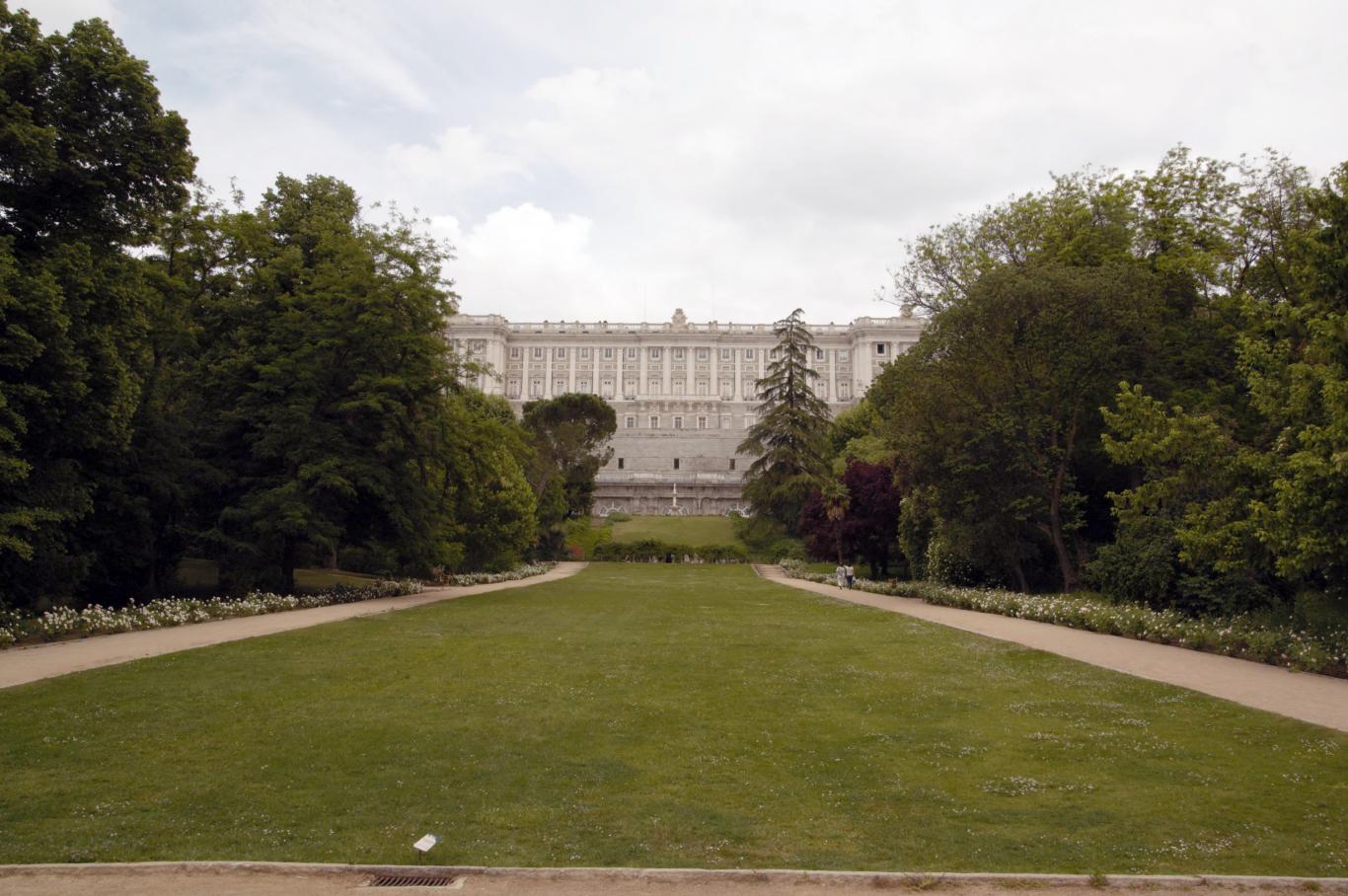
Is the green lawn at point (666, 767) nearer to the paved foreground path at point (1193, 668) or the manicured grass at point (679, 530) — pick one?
the paved foreground path at point (1193, 668)

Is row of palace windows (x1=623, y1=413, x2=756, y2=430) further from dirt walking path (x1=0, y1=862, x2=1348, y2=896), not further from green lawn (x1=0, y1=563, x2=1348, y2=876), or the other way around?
dirt walking path (x1=0, y1=862, x2=1348, y2=896)

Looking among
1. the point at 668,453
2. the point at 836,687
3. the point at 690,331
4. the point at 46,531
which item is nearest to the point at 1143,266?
the point at 836,687

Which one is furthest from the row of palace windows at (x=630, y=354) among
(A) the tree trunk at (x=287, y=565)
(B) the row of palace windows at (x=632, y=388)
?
(A) the tree trunk at (x=287, y=565)

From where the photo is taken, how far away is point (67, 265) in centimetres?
1616

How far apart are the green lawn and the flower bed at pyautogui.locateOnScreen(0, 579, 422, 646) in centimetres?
468

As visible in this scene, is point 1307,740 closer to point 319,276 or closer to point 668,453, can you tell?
point 319,276

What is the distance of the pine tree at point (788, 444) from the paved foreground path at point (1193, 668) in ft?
82.7

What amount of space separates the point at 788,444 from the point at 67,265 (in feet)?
112

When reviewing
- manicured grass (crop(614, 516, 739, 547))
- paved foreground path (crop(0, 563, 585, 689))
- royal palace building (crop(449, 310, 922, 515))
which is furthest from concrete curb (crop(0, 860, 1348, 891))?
royal palace building (crop(449, 310, 922, 515))

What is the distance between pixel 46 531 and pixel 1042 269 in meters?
23.9

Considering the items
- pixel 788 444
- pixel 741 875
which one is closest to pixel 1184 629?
pixel 741 875

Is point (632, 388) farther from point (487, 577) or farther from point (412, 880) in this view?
point (412, 880)

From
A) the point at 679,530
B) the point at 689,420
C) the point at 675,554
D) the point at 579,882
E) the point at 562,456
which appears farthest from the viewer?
the point at 689,420

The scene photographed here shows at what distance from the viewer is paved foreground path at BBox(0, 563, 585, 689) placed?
38.8 feet
